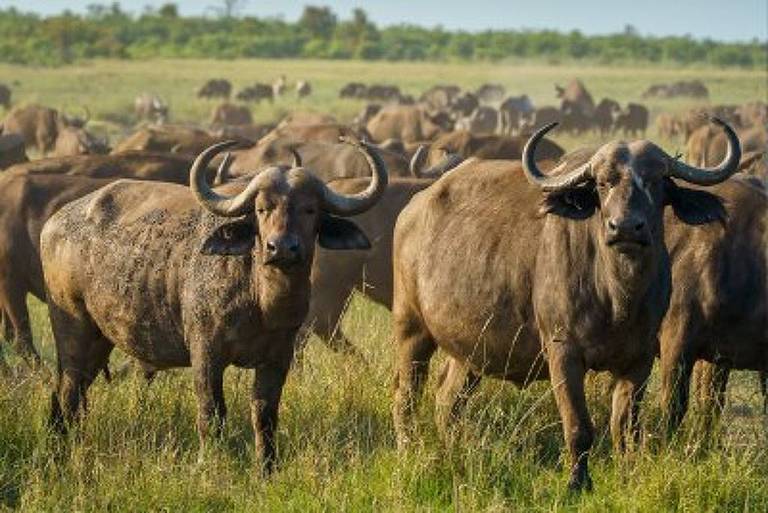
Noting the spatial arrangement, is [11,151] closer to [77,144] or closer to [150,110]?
[77,144]

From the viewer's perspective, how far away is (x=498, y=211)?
6910 mm

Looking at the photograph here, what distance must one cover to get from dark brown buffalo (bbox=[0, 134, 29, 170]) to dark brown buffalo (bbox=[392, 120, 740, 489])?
1122 centimetres

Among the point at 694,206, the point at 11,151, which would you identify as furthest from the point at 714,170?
the point at 11,151

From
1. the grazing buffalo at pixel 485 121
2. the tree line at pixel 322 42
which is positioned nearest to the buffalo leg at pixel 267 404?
the grazing buffalo at pixel 485 121

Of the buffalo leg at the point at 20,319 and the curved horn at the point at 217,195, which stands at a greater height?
the curved horn at the point at 217,195

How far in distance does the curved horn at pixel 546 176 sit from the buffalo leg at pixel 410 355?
1234 mm

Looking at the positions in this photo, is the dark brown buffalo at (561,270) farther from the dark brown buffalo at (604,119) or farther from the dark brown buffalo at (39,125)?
the dark brown buffalo at (604,119)

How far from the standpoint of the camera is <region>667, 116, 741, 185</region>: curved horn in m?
6.23

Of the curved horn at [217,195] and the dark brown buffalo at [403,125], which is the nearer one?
the curved horn at [217,195]

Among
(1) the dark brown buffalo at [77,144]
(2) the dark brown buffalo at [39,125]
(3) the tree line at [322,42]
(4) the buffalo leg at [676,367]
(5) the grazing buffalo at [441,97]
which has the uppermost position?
(4) the buffalo leg at [676,367]

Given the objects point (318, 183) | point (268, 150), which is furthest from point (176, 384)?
point (268, 150)

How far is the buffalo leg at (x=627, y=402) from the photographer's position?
20.9 ft

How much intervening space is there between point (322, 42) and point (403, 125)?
248ft

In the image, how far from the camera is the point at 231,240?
656cm
